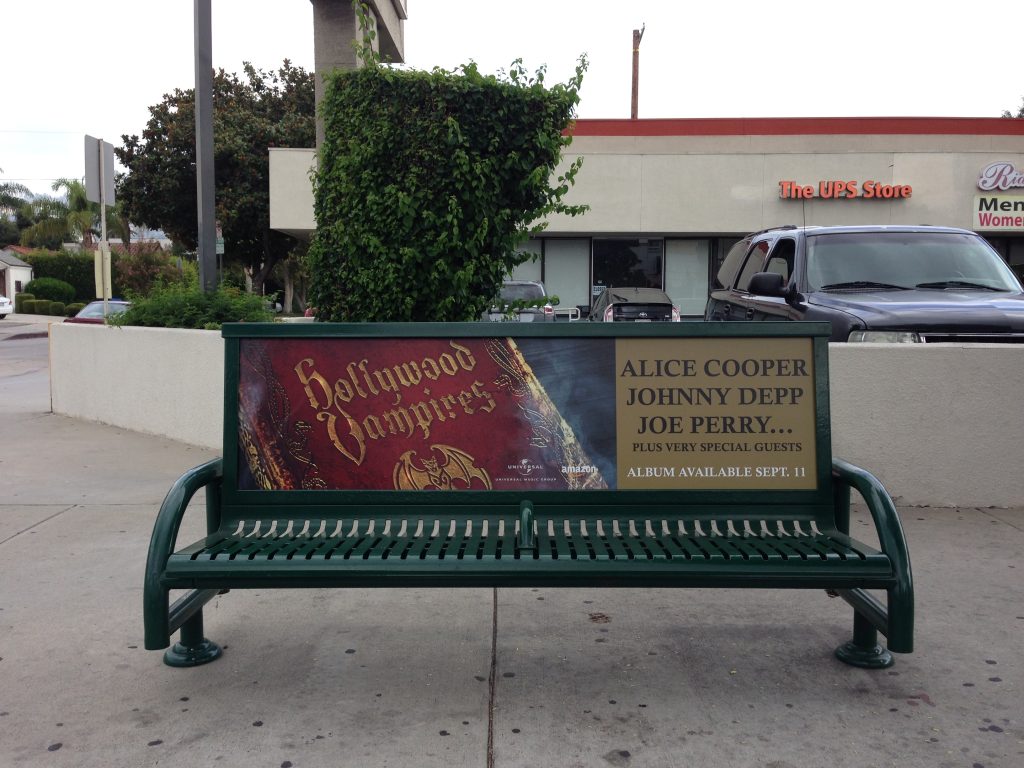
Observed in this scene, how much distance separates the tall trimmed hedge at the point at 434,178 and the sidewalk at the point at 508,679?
2.20 meters

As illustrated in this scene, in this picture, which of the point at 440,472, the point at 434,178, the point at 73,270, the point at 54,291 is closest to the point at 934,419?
the point at 434,178

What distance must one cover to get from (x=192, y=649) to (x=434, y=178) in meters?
3.33

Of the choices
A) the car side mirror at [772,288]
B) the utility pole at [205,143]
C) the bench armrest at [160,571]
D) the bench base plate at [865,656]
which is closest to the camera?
the bench armrest at [160,571]

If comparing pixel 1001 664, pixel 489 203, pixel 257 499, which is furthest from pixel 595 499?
pixel 489 203

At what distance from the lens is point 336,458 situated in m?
3.99

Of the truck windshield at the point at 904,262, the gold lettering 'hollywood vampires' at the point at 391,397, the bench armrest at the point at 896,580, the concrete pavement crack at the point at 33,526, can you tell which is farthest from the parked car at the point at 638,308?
the bench armrest at the point at 896,580

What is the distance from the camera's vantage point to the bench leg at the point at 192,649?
392 centimetres

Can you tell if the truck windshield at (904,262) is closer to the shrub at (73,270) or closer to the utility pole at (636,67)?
the utility pole at (636,67)

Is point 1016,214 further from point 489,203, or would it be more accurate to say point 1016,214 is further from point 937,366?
point 489,203

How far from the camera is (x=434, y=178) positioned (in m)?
6.12

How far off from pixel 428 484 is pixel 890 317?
435 cm

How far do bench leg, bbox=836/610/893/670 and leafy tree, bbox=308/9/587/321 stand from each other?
3292 mm

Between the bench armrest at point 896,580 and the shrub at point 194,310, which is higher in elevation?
the shrub at point 194,310

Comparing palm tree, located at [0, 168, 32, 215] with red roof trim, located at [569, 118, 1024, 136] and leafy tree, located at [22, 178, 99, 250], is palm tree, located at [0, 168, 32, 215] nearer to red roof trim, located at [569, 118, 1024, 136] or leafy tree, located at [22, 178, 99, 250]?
leafy tree, located at [22, 178, 99, 250]
